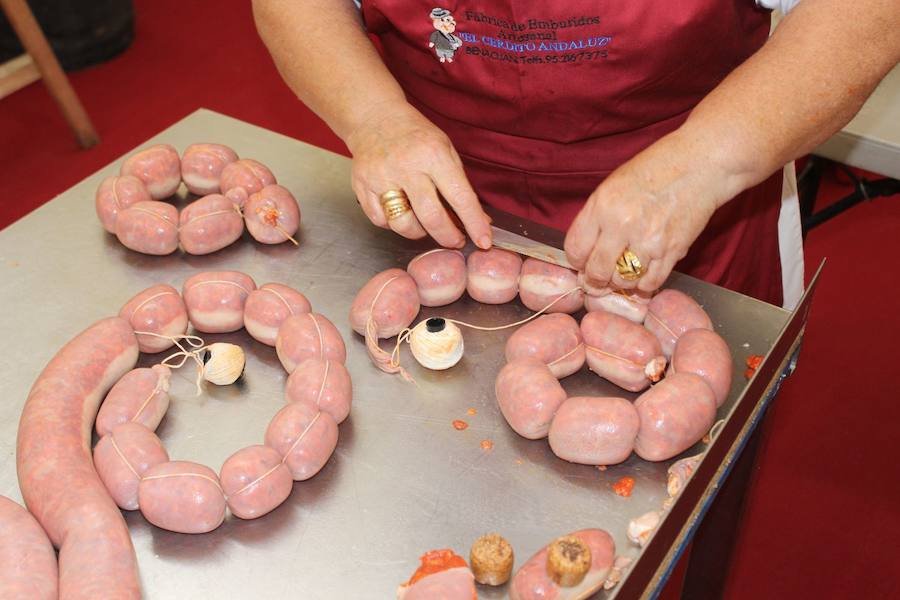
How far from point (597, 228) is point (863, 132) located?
95 cm

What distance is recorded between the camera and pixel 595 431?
105 centimetres

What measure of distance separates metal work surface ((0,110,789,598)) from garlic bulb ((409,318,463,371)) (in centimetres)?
2

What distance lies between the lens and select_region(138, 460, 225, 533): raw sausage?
1.01 metres

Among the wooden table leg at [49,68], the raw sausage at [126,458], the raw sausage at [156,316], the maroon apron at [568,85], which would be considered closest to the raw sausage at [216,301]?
the raw sausage at [156,316]

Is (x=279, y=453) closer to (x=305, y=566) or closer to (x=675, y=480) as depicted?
(x=305, y=566)

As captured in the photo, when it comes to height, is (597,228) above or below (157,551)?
above

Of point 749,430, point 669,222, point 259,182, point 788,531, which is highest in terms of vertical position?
point 669,222

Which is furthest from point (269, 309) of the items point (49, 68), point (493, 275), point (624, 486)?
point (49, 68)

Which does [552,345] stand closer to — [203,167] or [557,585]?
[557,585]

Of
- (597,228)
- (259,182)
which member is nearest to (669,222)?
(597,228)

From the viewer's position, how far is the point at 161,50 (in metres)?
4.03

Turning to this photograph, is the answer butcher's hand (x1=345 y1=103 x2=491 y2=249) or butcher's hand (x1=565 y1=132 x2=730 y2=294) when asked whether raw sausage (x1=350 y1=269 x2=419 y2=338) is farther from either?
butcher's hand (x1=565 y1=132 x2=730 y2=294)

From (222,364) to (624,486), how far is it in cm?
55

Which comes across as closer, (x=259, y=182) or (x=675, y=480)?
(x=675, y=480)
